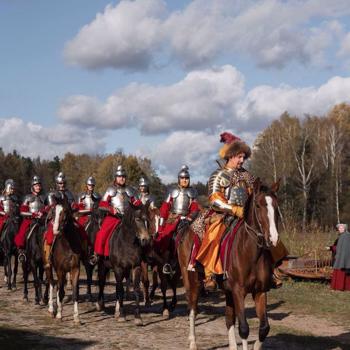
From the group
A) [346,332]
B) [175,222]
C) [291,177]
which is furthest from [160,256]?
[291,177]

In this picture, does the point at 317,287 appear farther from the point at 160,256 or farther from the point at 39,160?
the point at 39,160

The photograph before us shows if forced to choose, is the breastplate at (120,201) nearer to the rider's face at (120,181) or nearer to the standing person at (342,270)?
the rider's face at (120,181)

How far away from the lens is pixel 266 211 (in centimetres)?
Answer: 724

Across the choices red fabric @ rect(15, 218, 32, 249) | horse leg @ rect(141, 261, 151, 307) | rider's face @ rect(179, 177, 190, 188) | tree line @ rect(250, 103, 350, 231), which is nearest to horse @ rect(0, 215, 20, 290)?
red fabric @ rect(15, 218, 32, 249)

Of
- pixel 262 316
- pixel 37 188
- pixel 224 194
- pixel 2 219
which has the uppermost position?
pixel 37 188

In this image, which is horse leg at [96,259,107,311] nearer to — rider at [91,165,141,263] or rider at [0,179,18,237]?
rider at [91,165,141,263]

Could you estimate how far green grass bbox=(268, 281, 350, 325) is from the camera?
12.9 meters

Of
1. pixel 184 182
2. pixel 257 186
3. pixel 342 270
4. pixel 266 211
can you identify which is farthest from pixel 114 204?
pixel 342 270

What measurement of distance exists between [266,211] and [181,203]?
6209 millimetres

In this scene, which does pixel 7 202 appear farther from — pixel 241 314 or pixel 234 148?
pixel 241 314

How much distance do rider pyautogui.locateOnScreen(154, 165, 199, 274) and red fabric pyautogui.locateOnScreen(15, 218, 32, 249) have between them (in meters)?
3.95

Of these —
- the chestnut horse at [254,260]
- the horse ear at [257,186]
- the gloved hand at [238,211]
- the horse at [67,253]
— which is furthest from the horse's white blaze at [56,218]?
the horse ear at [257,186]

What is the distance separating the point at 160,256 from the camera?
42.9 feet

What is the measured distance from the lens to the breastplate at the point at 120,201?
13109mm
